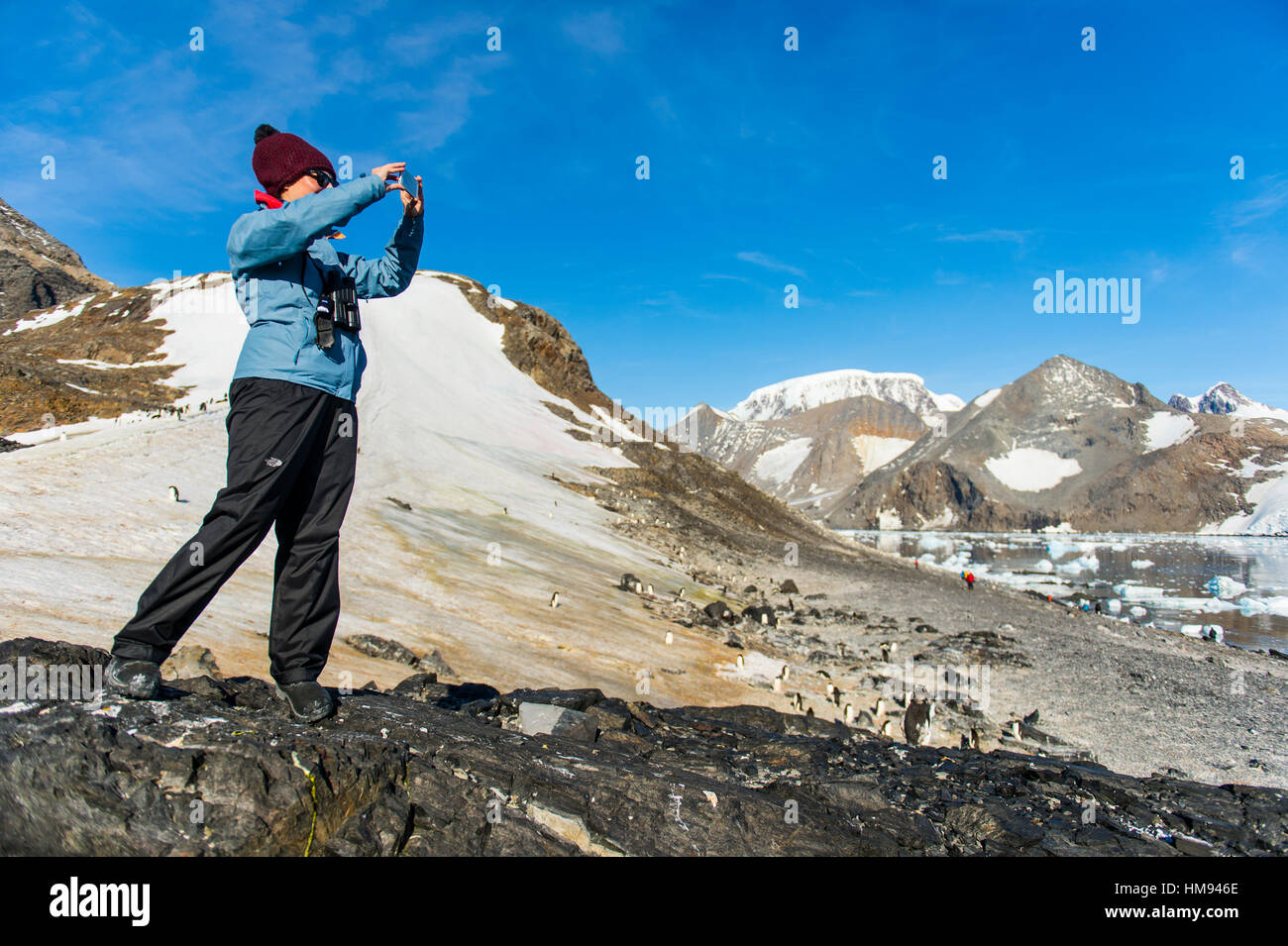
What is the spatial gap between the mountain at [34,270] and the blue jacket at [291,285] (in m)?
107

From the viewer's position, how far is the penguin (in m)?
11.8

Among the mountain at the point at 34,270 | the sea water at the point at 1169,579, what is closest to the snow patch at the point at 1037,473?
the sea water at the point at 1169,579

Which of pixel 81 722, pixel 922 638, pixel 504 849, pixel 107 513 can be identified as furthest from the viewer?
pixel 922 638

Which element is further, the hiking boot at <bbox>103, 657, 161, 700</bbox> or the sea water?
the sea water

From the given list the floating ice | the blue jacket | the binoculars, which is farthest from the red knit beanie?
the floating ice

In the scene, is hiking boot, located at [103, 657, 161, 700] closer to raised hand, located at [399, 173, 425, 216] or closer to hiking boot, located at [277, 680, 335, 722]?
hiking boot, located at [277, 680, 335, 722]

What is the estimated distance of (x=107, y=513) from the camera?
42.1 ft

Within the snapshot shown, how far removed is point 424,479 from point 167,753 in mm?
26627

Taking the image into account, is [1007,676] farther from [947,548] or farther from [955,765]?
[947,548]

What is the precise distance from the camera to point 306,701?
379 centimetres

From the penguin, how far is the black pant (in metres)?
10.5

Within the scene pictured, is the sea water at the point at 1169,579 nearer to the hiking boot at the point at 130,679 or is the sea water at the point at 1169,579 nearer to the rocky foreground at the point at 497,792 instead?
the rocky foreground at the point at 497,792
